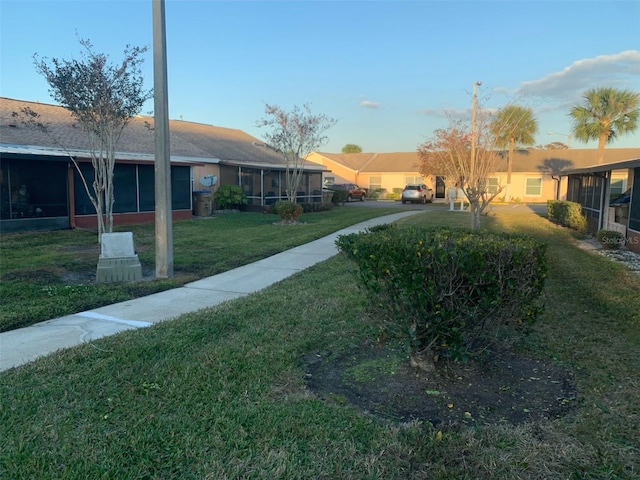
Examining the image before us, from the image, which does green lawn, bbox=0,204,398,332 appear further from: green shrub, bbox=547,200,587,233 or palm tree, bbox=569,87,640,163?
palm tree, bbox=569,87,640,163

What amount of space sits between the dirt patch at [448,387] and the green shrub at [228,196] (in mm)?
18358

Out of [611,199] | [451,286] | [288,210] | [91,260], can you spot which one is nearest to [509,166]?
[611,199]

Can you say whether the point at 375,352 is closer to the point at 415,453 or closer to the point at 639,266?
the point at 415,453

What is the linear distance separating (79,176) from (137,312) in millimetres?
11592

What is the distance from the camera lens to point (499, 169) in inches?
1551

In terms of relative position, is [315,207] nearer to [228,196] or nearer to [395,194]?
[228,196]

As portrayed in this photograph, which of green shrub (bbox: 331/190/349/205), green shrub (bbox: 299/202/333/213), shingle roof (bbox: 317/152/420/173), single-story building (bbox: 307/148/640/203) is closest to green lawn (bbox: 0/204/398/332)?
green shrub (bbox: 299/202/333/213)

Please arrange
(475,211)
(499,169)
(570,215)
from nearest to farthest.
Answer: (475,211)
(570,215)
(499,169)

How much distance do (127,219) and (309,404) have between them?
15.4 m

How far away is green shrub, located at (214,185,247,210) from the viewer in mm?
22188

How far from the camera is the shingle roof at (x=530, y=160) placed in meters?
40.4

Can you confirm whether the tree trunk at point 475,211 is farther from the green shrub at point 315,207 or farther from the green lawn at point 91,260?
the green shrub at point 315,207

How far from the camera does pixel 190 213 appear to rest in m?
19.8

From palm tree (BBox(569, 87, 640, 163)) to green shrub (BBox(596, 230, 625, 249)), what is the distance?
23.3 meters
